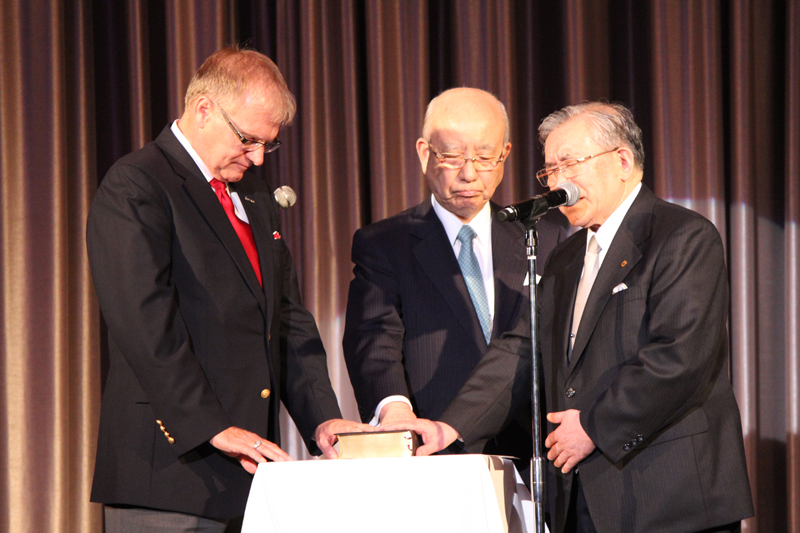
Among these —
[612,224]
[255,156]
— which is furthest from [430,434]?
[255,156]

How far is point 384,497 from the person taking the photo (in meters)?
A: 1.80

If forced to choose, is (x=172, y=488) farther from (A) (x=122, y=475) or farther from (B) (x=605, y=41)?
(B) (x=605, y=41)

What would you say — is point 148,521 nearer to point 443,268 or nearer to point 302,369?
point 302,369

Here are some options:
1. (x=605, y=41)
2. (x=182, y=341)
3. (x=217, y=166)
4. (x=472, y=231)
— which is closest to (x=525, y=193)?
(x=605, y=41)

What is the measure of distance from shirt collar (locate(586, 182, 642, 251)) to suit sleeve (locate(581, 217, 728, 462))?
7.9 inches

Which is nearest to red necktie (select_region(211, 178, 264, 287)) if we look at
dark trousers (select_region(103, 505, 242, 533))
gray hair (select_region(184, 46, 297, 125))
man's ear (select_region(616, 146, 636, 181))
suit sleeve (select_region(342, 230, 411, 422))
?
gray hair (select_region(184, 46, 297, 125))

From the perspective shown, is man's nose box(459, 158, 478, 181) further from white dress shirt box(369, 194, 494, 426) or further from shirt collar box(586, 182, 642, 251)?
shirt collar box(586, 182, 642, 251)

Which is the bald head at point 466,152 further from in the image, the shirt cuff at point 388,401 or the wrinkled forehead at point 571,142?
the shirt cuff at point 388,401

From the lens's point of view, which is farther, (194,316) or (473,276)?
(473,276)

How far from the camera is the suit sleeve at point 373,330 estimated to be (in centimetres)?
279

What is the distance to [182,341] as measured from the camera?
7.00 ft

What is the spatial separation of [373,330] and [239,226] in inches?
27.1

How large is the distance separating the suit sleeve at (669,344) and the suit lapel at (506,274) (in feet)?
2.04

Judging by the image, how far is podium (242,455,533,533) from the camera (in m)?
1.78
